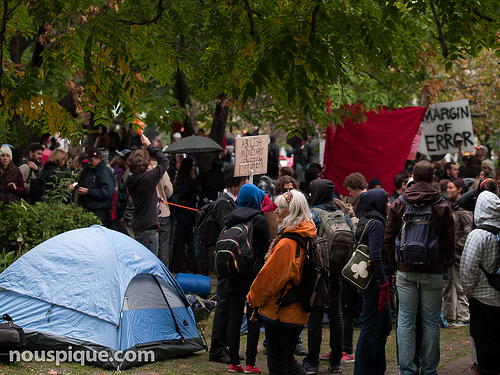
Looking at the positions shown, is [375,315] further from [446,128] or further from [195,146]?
[446,128]

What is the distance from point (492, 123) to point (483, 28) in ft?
68.5

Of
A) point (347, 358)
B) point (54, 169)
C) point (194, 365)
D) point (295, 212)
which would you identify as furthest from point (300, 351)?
point (54, 169)

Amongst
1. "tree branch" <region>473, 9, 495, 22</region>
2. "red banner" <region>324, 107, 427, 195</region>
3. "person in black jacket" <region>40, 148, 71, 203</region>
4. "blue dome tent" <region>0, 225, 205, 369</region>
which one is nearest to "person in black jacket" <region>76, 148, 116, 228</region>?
"person in black jacket" <region>40, 148, 71, 203</region>

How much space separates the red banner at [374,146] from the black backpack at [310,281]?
8605 millimetres

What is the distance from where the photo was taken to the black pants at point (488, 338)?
600 centimetres

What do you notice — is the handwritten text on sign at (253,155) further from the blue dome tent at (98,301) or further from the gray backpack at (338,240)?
the gray backpack at (338,240)

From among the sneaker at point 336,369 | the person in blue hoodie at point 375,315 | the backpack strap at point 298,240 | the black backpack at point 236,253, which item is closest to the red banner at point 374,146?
the sneaker at point 336,369

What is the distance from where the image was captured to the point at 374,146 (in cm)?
1393

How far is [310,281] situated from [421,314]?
1.39 m

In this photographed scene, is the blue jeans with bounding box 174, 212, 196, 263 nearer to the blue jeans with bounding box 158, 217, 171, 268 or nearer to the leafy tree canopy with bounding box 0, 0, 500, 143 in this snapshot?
the blue jeans with bounding box 158, 217, 171, 268

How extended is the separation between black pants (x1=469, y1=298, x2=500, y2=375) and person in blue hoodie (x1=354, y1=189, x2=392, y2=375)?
87 centimetres

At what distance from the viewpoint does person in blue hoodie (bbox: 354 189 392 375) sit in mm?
6035

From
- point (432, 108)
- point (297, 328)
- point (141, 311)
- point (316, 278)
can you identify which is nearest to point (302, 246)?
point (316, 278)

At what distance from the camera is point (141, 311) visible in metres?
7.29
